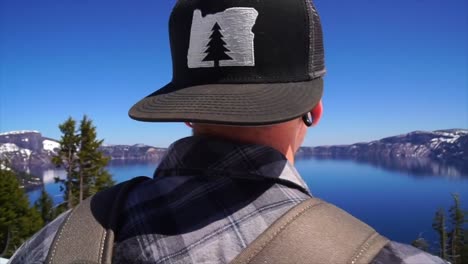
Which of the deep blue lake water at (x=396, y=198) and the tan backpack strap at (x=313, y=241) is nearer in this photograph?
the tan backpack strap at (x=313, y=241)

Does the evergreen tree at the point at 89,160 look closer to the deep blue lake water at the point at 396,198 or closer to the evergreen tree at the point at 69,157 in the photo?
the evergreen tree at the point at 69,157

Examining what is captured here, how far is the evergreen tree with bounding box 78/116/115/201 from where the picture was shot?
28.5 metres

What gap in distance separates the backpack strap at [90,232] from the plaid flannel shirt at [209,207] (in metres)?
0.04

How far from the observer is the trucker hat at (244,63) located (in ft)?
4.36

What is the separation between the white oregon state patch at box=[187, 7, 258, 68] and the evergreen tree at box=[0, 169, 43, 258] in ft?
110

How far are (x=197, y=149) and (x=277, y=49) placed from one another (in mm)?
541

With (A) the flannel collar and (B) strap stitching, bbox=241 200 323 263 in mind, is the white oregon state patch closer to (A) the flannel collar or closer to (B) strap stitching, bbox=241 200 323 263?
(A) the flannel collar

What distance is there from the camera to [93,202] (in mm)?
1419

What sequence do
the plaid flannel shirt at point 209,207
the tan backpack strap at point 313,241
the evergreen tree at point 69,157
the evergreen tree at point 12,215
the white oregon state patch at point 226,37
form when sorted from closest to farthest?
the tan backpack strap at point 313,241 < the plaid flannel shirt at point 209,207 < the white oregon state patch at point 226,37 < the evergreen tree at point 69,157 < the evergreen tree at point 12,215

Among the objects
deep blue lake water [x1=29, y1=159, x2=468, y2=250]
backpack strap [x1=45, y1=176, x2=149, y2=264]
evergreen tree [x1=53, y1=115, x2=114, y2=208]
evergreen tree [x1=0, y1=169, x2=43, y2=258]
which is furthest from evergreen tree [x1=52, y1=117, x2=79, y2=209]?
deep blue lake water [x1=29, y1=159, x2=468, y2=250]

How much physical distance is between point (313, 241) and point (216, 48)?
86cm

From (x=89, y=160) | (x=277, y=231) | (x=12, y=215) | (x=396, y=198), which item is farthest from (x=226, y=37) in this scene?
(x=396, y=198)

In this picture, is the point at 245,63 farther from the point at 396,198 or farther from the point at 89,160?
the point at 396,198

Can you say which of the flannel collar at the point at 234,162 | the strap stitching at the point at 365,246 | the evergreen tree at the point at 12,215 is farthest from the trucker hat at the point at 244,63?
the evergreen tree at the point at 12,215
